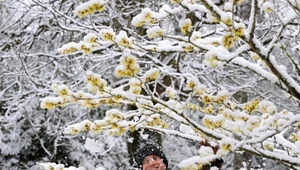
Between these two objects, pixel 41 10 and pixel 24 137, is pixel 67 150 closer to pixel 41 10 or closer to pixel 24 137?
pixel 24 137

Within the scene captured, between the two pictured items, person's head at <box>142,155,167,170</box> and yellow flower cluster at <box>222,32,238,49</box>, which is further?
person's head at <box>142,155,167,170</box>

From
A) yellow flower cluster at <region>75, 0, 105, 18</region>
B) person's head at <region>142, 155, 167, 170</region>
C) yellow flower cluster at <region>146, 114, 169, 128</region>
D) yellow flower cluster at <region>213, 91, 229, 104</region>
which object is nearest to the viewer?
yellow flower cluster at <region>75, 0, 105, 18</region>

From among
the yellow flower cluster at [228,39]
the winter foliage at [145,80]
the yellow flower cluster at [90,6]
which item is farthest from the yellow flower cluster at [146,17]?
the yellow flower cluster at [228,39]

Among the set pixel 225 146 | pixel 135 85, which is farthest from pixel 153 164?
pixel 225 146

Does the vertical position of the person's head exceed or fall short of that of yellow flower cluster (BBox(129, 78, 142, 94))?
it falls short

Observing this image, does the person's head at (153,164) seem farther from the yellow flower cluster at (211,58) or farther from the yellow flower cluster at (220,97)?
the yellow flower cluster at (211,58)

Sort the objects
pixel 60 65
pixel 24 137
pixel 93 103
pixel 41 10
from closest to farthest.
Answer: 1. pixel 93 103
2. pixel 41 10
3. pixel 60 65
4. pixel 24 137

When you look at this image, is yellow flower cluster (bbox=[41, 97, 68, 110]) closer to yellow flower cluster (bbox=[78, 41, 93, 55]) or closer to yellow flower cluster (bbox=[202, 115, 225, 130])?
yellow flower cluster (bbox=[78, 41, 93, 55])

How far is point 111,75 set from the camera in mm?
7344

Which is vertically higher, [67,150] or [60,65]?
[60,65]

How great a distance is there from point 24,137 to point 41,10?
2.37 meters

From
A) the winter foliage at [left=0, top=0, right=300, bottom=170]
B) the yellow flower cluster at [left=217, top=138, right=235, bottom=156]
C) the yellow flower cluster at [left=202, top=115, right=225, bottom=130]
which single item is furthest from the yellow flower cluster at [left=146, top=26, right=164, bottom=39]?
the yellow flower cluster at [left=217, top=138, right=235, bottom=156]

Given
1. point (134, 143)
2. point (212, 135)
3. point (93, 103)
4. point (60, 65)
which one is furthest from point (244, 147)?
point (60, 65)

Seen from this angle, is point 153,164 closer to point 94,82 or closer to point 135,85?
point 135,85
